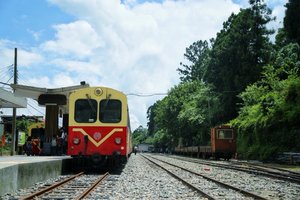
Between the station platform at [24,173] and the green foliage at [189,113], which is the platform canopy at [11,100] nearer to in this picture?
the station platform at [24,173]

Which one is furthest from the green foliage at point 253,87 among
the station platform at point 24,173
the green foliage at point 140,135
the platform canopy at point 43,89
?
the green foliage at point 140,135

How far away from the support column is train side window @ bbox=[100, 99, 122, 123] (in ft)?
26.2

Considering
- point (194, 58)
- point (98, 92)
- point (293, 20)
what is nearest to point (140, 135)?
point (194, 58)

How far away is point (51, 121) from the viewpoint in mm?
25156

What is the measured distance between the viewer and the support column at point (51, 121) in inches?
988

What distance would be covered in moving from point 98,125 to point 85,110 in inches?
31.4

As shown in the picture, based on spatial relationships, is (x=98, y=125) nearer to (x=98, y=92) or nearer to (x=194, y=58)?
(x=98, y=92)

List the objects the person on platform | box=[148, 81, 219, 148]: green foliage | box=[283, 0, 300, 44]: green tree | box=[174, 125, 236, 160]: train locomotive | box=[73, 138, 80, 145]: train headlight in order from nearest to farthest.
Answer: box=[73, 138, 80, 145]: train headlight
the person on platform
box=[174, 125, 236, 160]: train locomotive
box=[283, 0, 300, 44]: green tree
box=[148, 81, 219, 148]: green foliage

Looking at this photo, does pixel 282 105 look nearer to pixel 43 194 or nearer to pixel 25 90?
pixel 25 90

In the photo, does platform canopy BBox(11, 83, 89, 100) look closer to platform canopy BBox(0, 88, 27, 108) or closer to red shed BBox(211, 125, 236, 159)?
platform canopy BBox(0, 88, 27, 108)

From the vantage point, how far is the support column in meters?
25.1

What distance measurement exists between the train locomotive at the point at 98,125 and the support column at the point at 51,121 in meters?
7.67

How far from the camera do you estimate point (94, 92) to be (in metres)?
17.8

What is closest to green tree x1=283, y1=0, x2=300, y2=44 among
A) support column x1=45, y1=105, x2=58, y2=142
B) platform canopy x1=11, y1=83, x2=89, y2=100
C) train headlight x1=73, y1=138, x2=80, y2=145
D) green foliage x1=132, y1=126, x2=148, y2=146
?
platform canopy x1=11, y1=83, x2=89, y2=100
